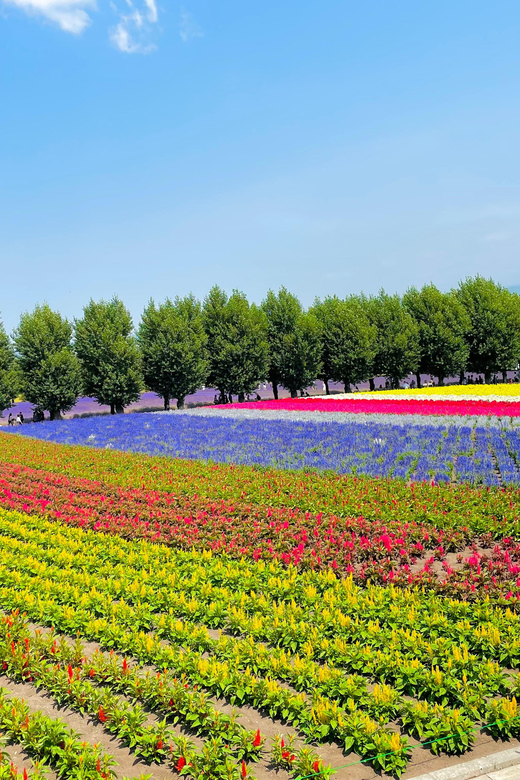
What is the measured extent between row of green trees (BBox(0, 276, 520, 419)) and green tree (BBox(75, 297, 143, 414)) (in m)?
0.10

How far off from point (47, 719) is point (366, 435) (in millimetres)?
18095

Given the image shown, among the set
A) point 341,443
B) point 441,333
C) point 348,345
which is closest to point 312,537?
point 341,443

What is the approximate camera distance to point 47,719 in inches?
207

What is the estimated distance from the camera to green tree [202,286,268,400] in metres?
54.2

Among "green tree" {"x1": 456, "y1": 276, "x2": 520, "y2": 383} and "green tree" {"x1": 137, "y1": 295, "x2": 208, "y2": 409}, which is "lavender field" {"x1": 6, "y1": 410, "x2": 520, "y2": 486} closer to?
"green tree" {"x1": 137, "y1": 295, "x2": 208, "y2": 409}

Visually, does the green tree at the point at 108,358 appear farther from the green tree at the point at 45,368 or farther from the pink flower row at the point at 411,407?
the pink flower row at the point at 411,407

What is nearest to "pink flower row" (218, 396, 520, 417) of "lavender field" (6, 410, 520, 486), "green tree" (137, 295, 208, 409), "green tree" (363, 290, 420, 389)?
"lavender field" (6, 410, 520, 486)

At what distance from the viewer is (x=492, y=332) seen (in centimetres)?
6288

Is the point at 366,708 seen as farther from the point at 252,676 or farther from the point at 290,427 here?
the point at 290,427

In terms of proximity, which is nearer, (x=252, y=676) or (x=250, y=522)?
(x=252, y=676)

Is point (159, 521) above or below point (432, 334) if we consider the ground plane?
below

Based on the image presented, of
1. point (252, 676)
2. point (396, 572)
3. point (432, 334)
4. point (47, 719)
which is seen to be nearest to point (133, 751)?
point (47, 719)

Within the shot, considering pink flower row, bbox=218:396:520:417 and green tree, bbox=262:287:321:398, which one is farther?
green tree, bbox=262:287:321:398

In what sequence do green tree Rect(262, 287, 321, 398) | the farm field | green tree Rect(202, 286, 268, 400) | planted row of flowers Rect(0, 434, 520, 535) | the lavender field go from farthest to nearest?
green tree Rect(262, 287, 321, 398) → green tree Rect(202, 286, 268, 400) → the lavender field → planted row of flowers Rect(0, 434, 520, 535) → the farm field
